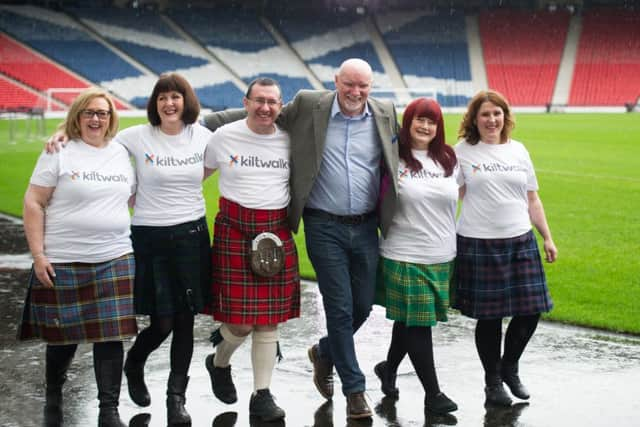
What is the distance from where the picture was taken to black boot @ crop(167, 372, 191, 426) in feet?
17.2

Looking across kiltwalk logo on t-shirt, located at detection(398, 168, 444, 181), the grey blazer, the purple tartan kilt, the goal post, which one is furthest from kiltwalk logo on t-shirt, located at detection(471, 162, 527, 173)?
the goal post

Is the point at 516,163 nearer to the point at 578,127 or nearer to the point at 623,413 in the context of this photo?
the point at 623,413

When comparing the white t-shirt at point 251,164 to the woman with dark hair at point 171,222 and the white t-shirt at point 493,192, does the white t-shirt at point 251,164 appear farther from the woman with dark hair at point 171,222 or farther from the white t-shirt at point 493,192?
the white t-shirt at point 493,192

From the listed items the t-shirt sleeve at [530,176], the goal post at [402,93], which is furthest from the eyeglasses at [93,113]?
the goal post at [402,93]

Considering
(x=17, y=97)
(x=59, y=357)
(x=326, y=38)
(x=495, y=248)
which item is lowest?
(x=59, y=357)

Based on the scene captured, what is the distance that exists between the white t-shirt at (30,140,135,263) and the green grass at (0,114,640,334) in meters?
4.22

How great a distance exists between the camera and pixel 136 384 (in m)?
5.64

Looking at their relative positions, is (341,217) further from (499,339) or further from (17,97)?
(17,97)

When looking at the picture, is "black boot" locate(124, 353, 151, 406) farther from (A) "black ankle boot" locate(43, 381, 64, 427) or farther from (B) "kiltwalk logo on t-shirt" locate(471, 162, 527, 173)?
(B) "kiltwalk logo on t-shirt" locate(471, 162, 527, 173)

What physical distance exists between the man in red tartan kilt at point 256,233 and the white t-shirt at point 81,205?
1.95 ft

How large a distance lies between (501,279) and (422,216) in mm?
592

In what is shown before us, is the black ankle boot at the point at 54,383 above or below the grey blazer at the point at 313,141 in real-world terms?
below

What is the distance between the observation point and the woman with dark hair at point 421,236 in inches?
219

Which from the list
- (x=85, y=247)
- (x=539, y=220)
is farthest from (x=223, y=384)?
(x=539, y=220)
